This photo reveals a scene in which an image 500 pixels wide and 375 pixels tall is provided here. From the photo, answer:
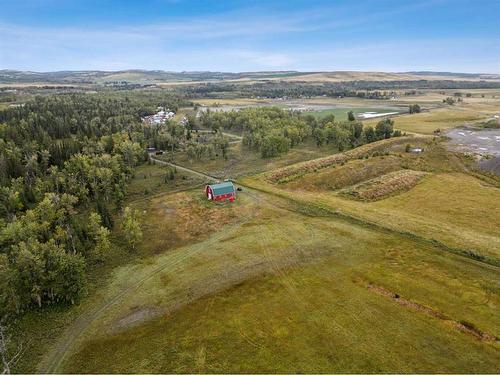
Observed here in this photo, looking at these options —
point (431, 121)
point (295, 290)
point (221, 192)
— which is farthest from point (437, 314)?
point (431, 121)

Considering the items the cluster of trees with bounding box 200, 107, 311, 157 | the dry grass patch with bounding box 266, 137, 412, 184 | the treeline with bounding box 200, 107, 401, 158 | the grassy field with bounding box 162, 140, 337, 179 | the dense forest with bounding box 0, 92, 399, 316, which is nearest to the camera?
the dense forest with bounding box 0, 92, 399, 316

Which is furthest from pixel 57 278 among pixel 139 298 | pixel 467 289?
pixel 467 289

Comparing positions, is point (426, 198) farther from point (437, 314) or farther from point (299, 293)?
point (299, 293)

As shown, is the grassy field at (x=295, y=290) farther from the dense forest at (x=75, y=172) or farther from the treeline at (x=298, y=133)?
the treeline at (x=298, y=133)

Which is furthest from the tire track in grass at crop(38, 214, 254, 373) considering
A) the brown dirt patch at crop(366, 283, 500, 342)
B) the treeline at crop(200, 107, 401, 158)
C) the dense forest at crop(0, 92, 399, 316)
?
the treeline at crop(200, 107, 401, 158)

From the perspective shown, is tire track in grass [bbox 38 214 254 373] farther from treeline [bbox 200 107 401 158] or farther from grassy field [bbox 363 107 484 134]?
grassy field [bbox 363 107 484 134]

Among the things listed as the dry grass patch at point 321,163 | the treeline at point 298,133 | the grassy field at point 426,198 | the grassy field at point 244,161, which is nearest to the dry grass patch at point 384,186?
the grassy field at point 426,198
